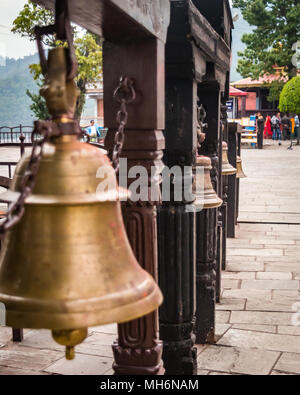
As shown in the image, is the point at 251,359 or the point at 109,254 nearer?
the point at 109,254

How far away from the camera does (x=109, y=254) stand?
126 centimetres

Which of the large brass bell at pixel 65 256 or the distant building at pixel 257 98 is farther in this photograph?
the distant building at pixel 257 98

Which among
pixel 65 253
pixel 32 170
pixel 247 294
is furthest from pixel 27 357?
pixel 32 170

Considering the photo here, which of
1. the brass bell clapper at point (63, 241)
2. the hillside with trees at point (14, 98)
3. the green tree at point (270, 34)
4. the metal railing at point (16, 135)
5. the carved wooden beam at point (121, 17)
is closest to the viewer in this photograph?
the brass bell clapper at point (63, 241)

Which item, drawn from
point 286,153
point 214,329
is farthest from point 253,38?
point 214,329

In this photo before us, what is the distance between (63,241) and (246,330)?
3.15 metres

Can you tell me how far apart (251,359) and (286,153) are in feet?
67.0

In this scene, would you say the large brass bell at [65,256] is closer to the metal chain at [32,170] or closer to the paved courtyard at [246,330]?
the metal chain at [32,170]

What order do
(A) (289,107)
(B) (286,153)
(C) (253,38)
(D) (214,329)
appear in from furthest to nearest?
(C) (253,38) < (A) (289,107) < (B) (286,153) < (D) (214,329)

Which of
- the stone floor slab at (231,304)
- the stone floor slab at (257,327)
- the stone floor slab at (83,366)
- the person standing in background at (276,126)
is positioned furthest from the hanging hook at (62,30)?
the person standing in background at (276,126)

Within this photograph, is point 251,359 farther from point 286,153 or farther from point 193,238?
point 286,153

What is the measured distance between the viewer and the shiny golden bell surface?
1.14m

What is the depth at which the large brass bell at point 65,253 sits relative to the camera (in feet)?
3.76
